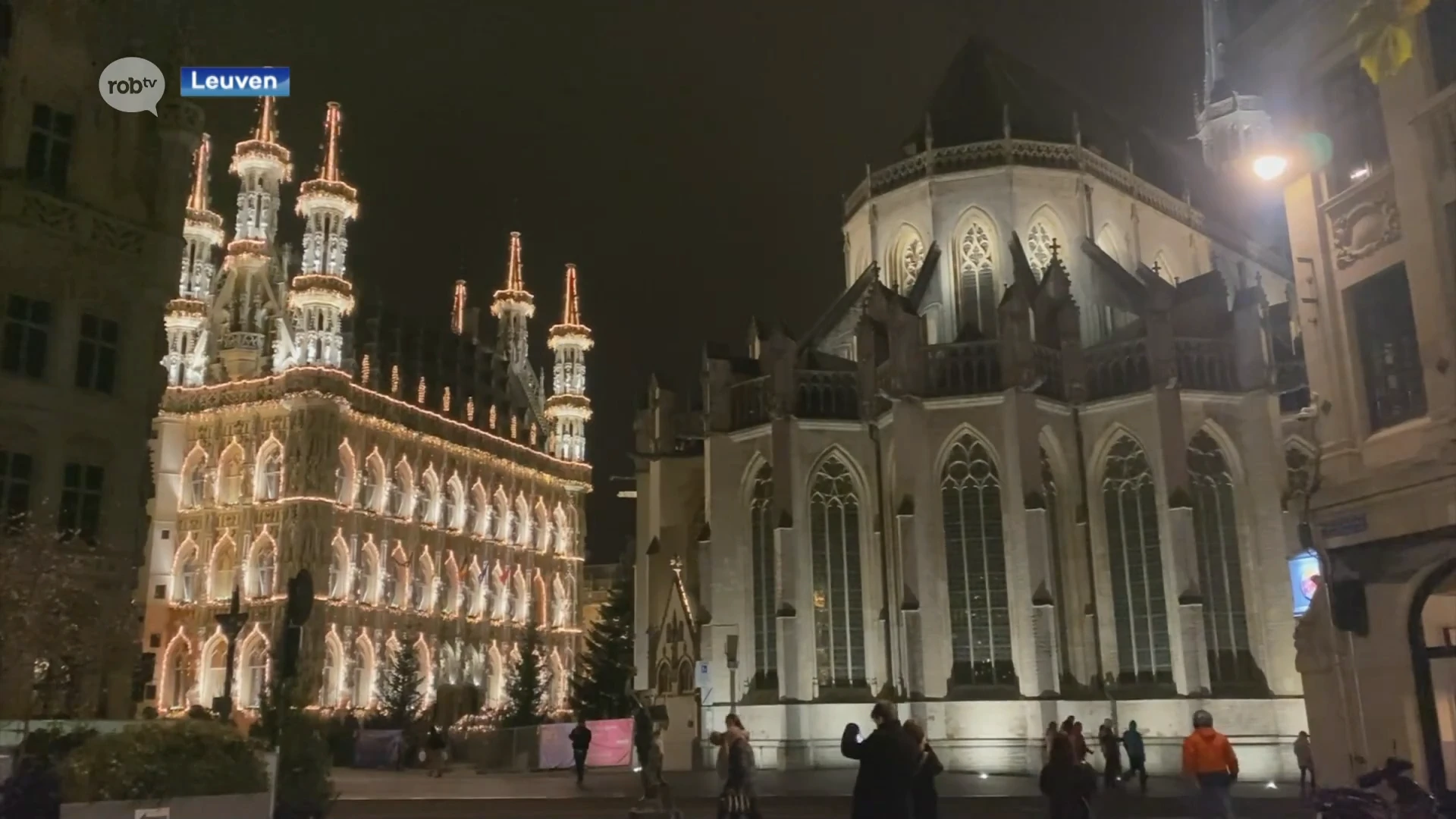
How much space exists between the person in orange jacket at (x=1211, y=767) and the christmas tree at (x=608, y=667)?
34.4 m

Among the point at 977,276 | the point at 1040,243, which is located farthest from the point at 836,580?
the point at 1040,243

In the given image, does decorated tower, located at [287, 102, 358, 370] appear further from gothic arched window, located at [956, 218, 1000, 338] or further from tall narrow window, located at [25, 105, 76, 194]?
gothic arched window, located at [956, 218, 1000, 338]

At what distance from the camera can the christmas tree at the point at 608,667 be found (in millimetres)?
48688

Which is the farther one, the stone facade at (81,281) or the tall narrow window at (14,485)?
the stone facade at (81,281)

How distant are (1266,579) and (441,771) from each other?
24.1m

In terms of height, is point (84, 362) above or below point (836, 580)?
above

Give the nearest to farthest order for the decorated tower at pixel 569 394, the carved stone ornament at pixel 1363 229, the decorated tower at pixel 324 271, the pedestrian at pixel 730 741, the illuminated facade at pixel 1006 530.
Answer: the carved stone ornament at pixel 1363 229 < the pedestrian at pixel 730 741 < the illuminated facade at pixel 1006 530 < the decorated tower at pixel 324 271 < the decorated tower at pixel 569 394

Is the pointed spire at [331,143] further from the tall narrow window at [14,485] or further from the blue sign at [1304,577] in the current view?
the blue sign at [1304,577]

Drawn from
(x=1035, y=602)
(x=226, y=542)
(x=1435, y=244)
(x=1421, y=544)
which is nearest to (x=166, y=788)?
(x=1421, y=544)

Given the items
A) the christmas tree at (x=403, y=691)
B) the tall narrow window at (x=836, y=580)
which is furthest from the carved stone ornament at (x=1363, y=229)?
the christmas tree at (x=403, y=691)

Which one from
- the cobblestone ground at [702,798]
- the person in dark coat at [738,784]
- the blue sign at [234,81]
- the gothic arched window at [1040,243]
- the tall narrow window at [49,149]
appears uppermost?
the gothic arched window at [1040,243]

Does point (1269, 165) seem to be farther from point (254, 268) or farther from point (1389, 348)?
point (254, 268)

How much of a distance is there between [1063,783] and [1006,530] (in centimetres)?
2073

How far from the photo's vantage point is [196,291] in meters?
50.2
